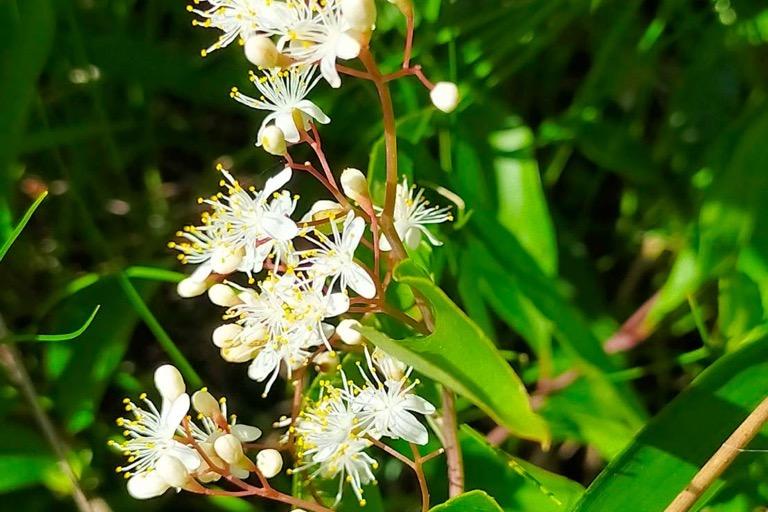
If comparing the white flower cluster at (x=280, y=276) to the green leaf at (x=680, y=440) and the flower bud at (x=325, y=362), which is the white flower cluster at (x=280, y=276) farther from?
the green leaf at (x=680, y=440)

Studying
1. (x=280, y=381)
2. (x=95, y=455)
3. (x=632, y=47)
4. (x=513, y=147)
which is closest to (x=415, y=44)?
(x=513, y=147)

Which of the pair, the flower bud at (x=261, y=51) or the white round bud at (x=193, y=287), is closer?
the flower bud at (x=261, y=51)

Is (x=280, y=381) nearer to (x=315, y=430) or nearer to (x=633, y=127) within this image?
(x=315, y=430)

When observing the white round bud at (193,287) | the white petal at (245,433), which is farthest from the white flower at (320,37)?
the white petal at (245,433)

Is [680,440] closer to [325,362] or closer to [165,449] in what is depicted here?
[325,362]

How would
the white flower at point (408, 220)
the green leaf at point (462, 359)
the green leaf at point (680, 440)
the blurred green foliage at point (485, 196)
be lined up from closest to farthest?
the green leaf at point (462, 359), the green leaf at point (680, 440), the white flower at point (408, 220), the blurred green foliage at point (485, 196)

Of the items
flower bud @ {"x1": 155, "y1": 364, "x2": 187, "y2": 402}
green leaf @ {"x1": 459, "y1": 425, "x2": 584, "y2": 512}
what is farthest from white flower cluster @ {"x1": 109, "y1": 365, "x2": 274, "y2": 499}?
green leaf @ {"x1": 459, "y1": 425, "x2": 584, "y2": 512}

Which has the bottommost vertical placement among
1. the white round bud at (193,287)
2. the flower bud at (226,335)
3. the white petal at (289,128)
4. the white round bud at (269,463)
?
the white round bud at (269,463)

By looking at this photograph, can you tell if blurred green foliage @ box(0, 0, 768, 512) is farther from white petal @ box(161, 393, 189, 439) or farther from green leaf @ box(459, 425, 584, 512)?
white petal @ box(161, 393, 189, 439)
